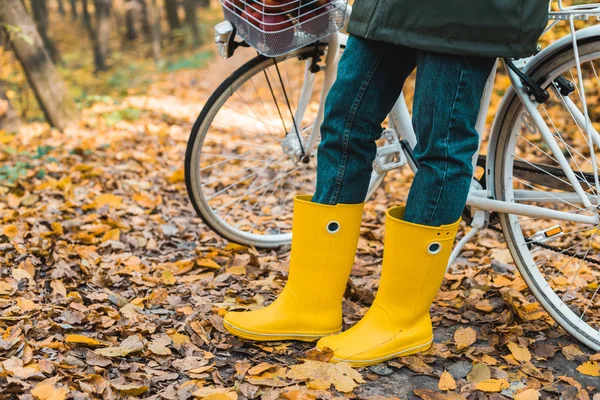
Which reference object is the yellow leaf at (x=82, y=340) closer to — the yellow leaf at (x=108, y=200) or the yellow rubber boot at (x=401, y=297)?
the yellow rubber boot at (x=401, y=297)

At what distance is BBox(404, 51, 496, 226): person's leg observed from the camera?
1.52m

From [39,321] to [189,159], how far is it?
0.82 metres

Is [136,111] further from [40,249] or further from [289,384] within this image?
[289,384]

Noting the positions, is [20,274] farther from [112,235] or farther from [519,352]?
[519,352]

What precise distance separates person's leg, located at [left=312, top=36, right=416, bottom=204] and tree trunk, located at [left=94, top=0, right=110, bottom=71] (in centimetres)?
1222

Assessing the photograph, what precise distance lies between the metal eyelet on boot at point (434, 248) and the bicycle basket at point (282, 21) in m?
0.81

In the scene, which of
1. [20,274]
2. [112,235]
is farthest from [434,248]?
[112,235]

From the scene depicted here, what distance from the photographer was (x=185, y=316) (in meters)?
2.09

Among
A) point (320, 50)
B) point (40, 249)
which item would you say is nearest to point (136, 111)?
point (40, 249)

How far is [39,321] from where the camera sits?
1.92 metres

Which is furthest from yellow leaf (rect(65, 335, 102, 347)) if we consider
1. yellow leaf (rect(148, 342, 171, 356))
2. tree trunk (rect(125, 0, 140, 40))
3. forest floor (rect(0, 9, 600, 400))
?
tree trunk (rect(125, 0, 140, 40))

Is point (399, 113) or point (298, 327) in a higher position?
point (399, 113)

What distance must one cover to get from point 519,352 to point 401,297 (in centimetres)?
43

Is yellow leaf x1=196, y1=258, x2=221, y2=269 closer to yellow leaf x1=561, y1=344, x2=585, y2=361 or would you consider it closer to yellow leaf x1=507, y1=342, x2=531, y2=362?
yellow leaf x1=507, y1=342, x2=531, y2=362
